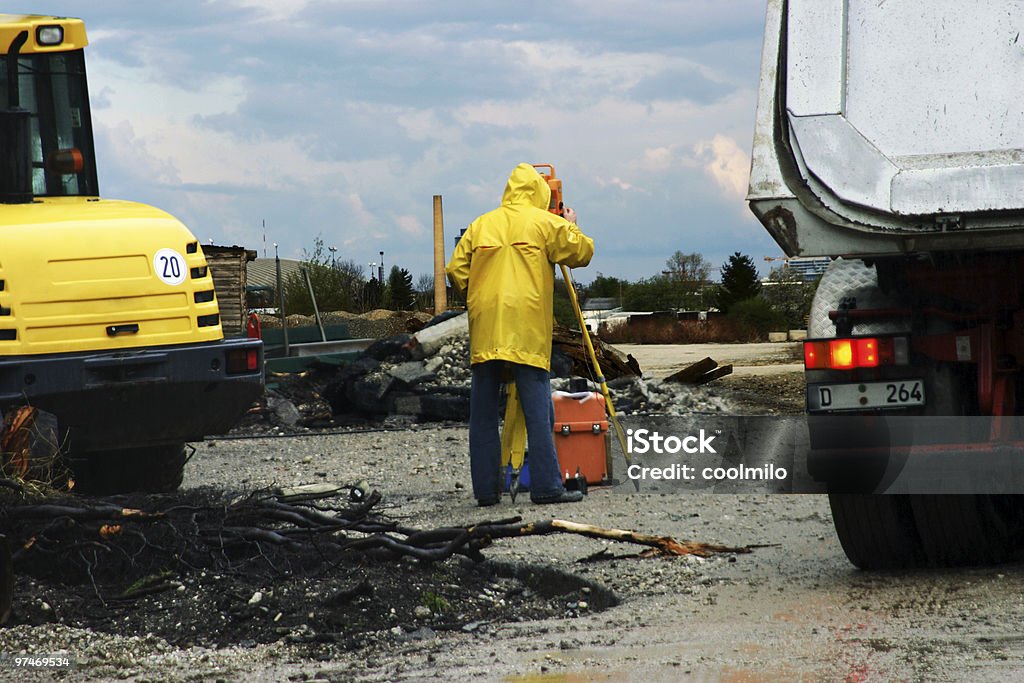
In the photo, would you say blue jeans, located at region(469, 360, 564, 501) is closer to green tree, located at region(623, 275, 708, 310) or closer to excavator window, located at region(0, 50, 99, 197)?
excavator window, located at region(0, 50, 99, 197)

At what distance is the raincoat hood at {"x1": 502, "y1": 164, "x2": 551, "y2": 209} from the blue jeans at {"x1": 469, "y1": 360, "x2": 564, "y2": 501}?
1.07 m

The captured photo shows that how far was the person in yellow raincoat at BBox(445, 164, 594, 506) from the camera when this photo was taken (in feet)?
28.7

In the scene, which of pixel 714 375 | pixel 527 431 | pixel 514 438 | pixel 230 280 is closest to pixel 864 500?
pixel 527 431

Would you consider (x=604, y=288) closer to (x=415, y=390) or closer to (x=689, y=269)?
(x=689, y=269)

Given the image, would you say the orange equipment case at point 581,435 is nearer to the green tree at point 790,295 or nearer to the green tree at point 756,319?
the green tree at point 756,319

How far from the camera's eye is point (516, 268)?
8.80 meters

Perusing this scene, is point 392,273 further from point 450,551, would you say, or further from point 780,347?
point 450,551

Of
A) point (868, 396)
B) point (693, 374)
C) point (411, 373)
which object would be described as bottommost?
point (693, 374)

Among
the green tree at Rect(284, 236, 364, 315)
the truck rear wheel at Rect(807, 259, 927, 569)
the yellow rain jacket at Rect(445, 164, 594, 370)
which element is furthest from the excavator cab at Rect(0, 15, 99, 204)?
the green tree at Rect(284, 236, 364, 315)

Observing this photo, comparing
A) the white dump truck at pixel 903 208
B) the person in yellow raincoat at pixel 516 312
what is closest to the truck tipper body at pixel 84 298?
the person in yellow raincoat at pixel 516 312

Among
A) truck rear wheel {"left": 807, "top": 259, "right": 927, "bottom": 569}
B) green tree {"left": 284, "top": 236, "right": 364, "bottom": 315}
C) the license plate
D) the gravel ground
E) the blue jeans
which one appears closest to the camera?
the gravel ground

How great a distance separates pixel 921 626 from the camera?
200 inches

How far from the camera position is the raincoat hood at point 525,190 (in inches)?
356

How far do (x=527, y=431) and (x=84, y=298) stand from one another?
112 inches
